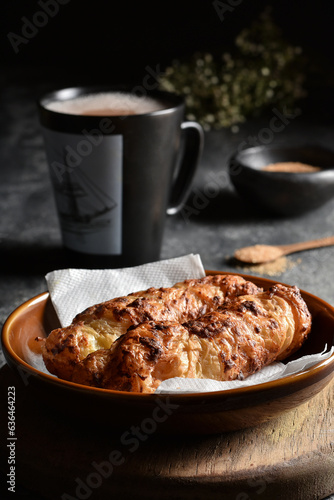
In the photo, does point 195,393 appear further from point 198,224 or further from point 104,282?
point 198,224

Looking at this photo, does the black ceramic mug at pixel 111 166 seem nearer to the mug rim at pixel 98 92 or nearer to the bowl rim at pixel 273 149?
the mug rim at pixel 98 92

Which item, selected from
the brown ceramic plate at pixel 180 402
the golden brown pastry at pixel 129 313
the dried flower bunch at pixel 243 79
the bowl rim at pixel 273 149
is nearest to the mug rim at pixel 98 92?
the bowl rim at pixel 273 149

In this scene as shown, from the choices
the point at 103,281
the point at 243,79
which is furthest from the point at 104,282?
the point at 243,79

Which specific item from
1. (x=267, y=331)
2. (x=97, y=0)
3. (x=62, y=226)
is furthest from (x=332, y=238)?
(x=97, y=0)

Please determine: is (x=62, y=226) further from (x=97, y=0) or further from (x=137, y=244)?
(x=97, y=0)

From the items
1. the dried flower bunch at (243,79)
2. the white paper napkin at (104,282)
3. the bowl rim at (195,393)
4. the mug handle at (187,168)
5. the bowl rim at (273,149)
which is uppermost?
the bowl rim at (195,393)

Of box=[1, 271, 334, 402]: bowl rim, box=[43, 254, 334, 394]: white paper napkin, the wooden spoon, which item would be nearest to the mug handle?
the wooden spoon
